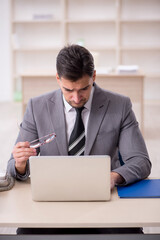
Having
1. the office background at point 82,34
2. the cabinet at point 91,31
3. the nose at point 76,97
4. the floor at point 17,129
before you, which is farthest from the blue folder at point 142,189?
the cabinet at point 91,31

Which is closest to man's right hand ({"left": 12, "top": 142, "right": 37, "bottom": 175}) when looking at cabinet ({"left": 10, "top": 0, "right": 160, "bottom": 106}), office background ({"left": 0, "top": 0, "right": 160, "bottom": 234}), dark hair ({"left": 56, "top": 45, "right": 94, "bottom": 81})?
dark hair ({"left": 56, "top": 45, "right": 94, "bottom": 81})

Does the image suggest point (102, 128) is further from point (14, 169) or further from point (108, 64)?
point (108, 64)

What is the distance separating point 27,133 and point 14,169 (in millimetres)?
295

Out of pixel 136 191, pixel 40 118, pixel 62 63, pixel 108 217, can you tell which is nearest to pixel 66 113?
pixel 40 118

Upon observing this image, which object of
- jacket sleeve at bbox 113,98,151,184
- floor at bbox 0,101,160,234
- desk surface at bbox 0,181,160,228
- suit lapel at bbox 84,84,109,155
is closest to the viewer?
desk surface at bbox 0,181,160,228

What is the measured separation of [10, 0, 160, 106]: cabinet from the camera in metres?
7.46

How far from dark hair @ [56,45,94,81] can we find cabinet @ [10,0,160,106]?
18.7 ft

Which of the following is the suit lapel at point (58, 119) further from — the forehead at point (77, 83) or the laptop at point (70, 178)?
the laptop at point (70, 178)

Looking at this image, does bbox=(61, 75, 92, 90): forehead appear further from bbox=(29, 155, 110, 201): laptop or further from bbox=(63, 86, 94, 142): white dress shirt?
bbox=(29, 155, 110, 201): laptop

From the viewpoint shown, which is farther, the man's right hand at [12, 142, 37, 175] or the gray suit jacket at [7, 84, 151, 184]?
the gray suit jacket at [7, 84, 151, 184]

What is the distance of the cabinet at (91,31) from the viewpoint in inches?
294

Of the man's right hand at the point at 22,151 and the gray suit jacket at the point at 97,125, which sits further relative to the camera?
the gray suit jacket at the point at 97,125

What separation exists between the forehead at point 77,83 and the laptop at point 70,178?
18.3 inches

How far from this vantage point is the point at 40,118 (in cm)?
197
